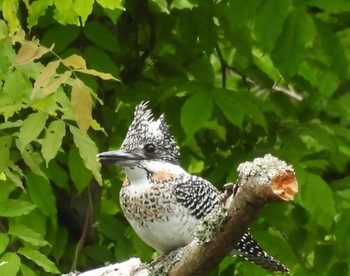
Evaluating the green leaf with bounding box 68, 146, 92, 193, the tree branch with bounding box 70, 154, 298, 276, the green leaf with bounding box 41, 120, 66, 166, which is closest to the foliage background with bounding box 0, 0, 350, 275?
the green leaf with bounding box 68, 146, 92, 193

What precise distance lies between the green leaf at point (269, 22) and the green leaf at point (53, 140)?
1.10 m

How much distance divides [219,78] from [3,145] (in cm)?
235

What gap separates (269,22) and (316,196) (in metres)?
0.77

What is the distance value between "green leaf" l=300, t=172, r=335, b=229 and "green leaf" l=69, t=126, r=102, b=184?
1203 mm

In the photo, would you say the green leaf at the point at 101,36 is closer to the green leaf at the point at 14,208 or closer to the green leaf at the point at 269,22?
the green leaf at the point at 269,22

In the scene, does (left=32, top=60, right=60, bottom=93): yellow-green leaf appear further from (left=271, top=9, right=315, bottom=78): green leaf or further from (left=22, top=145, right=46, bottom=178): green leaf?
(left=271, top=9, right=315, bottom=78): green leaf

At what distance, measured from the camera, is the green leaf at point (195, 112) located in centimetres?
431

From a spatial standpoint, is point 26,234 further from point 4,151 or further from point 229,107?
point 229,107

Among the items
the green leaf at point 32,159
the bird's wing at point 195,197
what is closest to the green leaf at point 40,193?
the green leaf at point 32,159

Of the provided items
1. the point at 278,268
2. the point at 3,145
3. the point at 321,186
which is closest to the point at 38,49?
the point at 3,145

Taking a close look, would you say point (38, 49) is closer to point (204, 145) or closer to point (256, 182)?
point (256, 182)

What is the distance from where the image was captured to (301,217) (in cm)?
501

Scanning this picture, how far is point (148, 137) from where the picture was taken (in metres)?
3.84

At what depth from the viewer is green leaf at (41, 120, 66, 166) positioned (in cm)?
350
